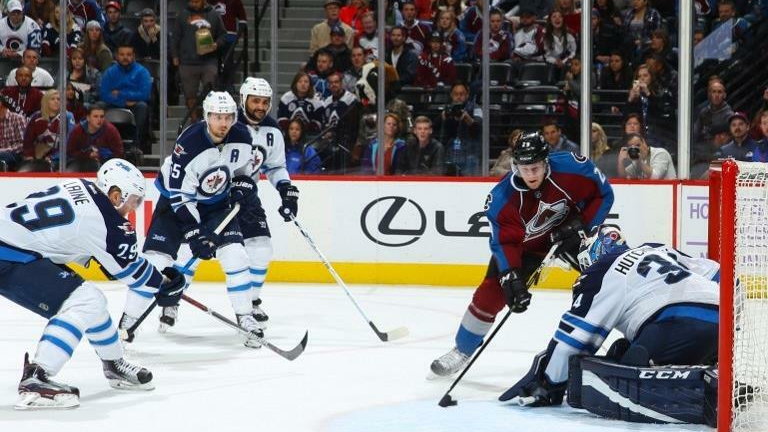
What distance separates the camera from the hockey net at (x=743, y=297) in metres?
3.79

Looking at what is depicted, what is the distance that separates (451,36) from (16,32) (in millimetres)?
2884

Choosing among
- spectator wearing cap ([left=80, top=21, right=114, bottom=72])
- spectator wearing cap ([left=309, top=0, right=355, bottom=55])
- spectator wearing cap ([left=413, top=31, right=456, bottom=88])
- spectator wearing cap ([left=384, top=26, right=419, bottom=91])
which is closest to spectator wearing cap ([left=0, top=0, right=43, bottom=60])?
spectator wearing cap ([left=80, top=21, right=114, bottom=72])

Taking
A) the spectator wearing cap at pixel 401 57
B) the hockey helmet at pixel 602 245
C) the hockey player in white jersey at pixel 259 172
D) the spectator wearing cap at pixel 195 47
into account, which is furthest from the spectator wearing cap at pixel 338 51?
the hockey helmet at pixel 602 245

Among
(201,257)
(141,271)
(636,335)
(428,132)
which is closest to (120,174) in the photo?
(141,271)

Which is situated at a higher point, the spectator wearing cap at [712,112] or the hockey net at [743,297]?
the spectator wearing cap at [712,112]

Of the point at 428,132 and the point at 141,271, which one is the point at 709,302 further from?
the point at 428,132

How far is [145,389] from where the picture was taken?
4.86 meters

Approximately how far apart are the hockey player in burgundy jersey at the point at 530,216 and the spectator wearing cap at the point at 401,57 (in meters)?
3.40

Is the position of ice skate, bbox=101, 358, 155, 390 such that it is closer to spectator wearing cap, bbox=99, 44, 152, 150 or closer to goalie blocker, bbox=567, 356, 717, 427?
goalie blocker, bbox=567, 356, 717, 427

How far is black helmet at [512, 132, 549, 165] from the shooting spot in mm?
4820

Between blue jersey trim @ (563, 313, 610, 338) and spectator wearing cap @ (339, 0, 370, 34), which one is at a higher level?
spectator wearing cap @ (339, 0, 370, 34)

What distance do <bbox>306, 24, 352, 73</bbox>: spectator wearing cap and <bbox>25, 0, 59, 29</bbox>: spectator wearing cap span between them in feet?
5.67

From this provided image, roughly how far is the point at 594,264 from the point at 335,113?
439 centimetres

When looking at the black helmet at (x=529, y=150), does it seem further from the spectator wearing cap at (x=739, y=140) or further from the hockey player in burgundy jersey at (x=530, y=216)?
the spectator wearing cap at (x=739, y=140)
